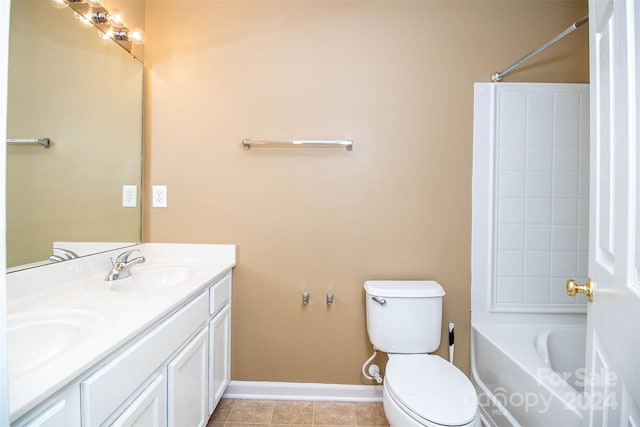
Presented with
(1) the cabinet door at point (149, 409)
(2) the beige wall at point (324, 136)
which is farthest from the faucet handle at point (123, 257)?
(1) the cabinet door at point (149, 409)

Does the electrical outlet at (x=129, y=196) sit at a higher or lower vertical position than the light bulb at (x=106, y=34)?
lower

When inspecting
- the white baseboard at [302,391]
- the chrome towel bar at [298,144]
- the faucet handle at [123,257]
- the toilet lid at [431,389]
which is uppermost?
the chrome towel bar at [298,144]

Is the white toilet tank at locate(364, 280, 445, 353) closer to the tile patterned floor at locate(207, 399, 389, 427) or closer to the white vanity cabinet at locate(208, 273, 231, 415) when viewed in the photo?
the tile patterned floor at locate(207, 399, 389, 427)

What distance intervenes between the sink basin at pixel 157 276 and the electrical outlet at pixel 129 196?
1.20ft

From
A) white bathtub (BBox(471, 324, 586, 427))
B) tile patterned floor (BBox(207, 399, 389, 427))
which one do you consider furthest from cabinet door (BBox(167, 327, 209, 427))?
white bathtub (BBox(471, 324, 586, 427))

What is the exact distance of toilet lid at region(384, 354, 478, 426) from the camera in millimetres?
999

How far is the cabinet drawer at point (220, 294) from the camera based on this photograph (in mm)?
1332

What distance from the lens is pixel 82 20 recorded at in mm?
1242

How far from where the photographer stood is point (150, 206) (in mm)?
1642

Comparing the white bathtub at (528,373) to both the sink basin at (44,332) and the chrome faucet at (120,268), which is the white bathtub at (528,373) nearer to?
the sink basin at (44,332)

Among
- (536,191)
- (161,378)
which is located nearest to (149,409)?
(161,378)

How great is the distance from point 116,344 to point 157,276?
80 cm

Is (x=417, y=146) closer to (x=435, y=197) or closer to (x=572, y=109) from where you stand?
(x=435, y=197)

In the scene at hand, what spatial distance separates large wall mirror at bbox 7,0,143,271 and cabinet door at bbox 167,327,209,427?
67cm
